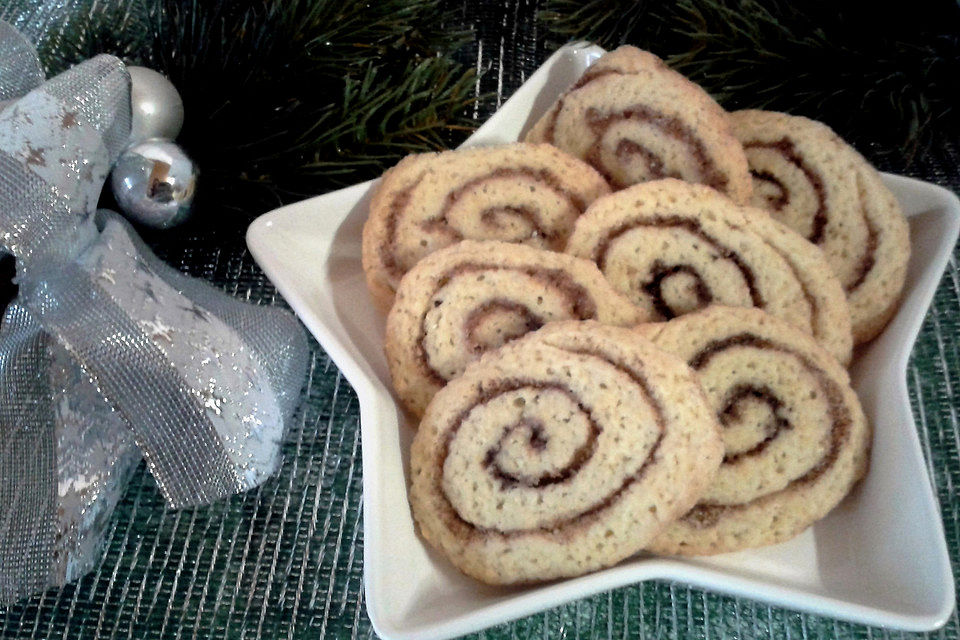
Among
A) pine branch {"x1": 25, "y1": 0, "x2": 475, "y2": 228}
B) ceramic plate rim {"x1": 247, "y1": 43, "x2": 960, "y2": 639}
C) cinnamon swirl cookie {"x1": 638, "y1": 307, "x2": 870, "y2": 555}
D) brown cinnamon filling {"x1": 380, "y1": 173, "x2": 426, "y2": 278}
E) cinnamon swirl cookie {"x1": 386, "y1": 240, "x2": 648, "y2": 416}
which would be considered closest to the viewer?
ceramic plate rim {"x1": 247, "y1": 43, "x2": 960, "y2": 639}

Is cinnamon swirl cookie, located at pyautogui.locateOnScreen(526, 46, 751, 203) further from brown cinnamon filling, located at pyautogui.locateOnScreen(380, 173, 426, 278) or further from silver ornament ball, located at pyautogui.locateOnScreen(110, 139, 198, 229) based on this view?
Result: silver ornament ball, located at pyautogui.locateOnScreen(110, 139, 198, 229)

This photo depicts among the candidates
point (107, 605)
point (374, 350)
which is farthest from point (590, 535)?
point (107, 605)

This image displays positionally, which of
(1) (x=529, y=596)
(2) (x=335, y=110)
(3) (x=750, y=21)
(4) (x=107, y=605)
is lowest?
(4) (x=107, y=605)

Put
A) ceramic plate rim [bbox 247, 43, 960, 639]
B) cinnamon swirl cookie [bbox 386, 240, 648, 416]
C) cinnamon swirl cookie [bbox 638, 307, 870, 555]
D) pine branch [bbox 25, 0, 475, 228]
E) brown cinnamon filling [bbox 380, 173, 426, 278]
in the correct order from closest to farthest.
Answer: ceramic plate rim [bbox 247, 43, 960, 639] → cinnamon swirl cookie [bbox 638, 307, 870, 555] → cinnamon swirl cookie [bbox 386, 240, 648, 416] → brown cinnamon filling [bbox 380, 173, 426, 278] → pine branch [bbox 25, 0, 475, 228]

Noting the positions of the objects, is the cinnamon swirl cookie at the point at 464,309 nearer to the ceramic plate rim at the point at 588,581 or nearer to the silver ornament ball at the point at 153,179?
the ceramic plate rim at the point at 588,581

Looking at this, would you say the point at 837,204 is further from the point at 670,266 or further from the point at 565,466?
the point at 565,466

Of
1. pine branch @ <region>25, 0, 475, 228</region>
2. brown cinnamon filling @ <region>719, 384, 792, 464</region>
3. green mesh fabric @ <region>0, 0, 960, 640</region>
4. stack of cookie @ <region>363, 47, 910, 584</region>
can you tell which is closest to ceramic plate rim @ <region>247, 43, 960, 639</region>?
stack of cookie @ <region>363, 47, 910, 584</region>

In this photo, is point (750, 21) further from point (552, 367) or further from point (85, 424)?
point (85, 424)
